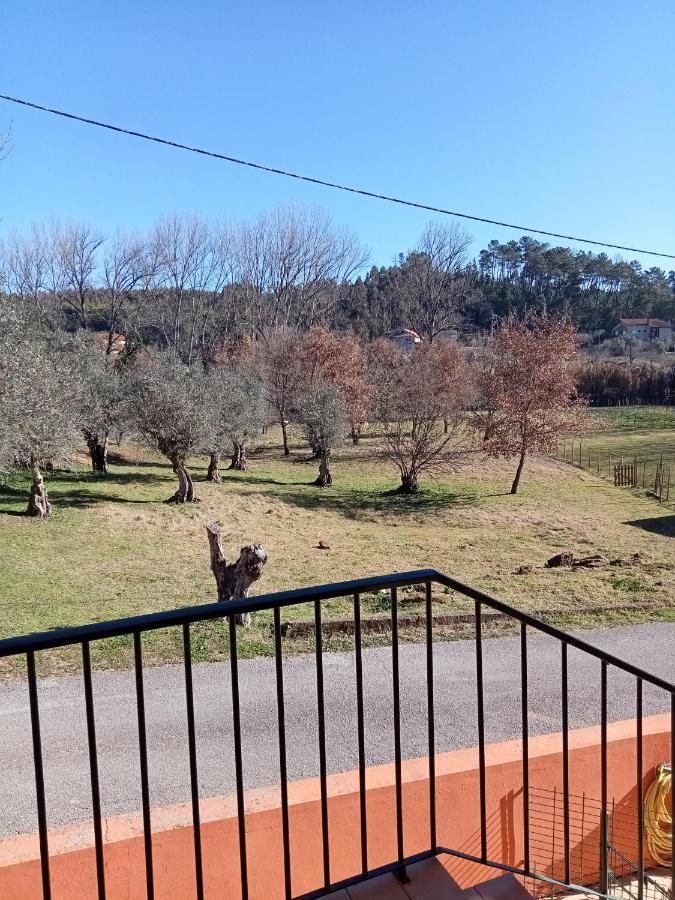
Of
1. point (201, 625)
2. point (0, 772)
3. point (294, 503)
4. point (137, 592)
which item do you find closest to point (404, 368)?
point (294, 503)

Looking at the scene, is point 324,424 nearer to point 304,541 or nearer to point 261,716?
point 304,541

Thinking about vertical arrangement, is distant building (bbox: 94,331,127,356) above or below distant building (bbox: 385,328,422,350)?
below

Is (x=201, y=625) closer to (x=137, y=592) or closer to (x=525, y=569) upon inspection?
(x=137, y=592)

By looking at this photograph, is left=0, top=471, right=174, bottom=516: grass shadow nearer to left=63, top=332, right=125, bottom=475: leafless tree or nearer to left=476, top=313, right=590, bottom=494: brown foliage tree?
left=63, top=332, right=125, bottom=475: leafless tree

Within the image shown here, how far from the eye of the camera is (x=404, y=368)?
21.8m

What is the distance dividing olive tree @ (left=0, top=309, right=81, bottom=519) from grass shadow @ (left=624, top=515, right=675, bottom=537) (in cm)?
1280

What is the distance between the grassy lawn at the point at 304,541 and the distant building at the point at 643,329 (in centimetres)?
5429

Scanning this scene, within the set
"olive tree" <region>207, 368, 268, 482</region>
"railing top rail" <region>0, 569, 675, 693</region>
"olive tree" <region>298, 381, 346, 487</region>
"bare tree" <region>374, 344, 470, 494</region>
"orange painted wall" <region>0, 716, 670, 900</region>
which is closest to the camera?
"railing top rail" <region>0, 569, 675, 693</region>

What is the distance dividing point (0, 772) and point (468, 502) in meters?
16.2

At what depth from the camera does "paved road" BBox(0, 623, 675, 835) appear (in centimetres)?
374

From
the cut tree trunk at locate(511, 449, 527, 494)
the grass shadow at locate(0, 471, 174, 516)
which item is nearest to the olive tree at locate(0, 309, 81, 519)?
the grass shadow at locate(0, 471, 174, 516)

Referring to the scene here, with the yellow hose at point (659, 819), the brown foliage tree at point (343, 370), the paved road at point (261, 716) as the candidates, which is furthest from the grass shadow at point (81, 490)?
the yellow hose at point (659, 819)

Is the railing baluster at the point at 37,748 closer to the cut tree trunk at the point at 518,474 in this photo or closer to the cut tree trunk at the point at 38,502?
the cut tree trunk at the point at 38,502

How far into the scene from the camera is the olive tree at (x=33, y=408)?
1058cm
